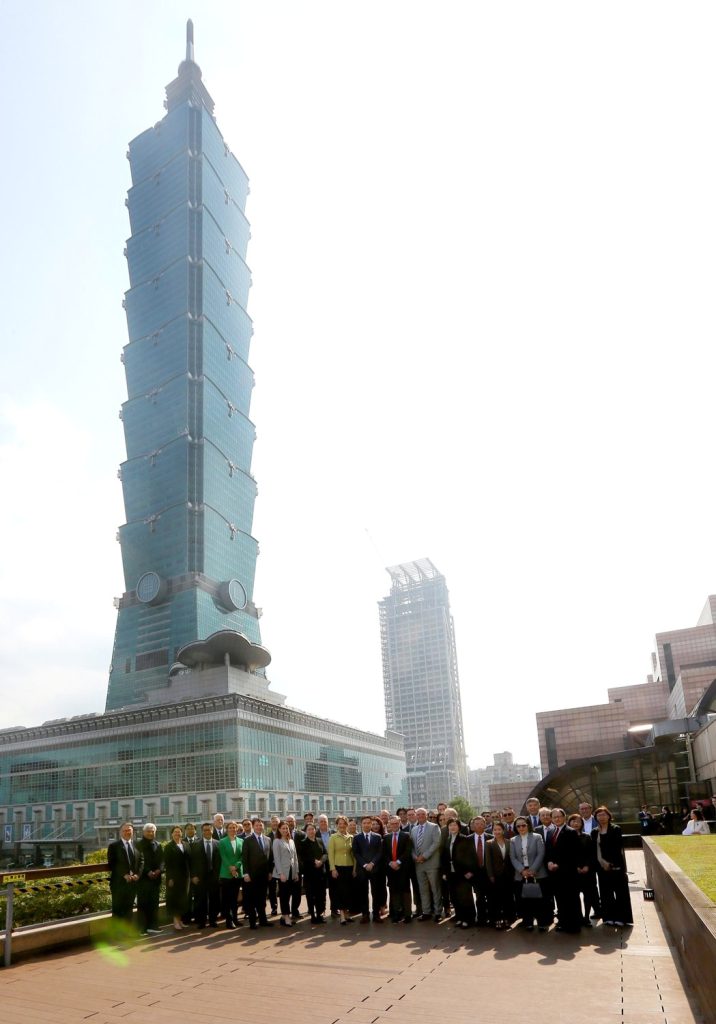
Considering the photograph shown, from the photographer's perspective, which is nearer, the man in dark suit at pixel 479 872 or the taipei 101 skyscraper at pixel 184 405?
the man in dark suit at pixel 479 872

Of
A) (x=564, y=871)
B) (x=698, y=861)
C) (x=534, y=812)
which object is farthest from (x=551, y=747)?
(x=698, y=861)

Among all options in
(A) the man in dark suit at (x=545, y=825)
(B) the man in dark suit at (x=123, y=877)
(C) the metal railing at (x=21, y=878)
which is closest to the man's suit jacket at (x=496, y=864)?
(A) the man in dark suit at (x=545, y=825)

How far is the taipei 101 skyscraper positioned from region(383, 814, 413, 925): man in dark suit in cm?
11011

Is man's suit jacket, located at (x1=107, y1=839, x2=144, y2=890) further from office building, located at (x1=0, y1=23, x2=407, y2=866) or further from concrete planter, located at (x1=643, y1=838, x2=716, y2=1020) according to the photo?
office building, located at (x1=0, y1=23, x2=407, y2=866)

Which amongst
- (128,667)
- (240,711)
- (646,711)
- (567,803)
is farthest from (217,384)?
(567,803)

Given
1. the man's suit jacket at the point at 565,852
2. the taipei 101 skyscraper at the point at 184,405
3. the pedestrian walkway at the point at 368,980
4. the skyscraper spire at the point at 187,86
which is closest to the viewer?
the pedestrian walkway at the point at 368,980

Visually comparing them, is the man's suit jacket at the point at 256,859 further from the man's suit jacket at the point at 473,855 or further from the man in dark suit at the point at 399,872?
the man's suit jacket at the point at 473,855

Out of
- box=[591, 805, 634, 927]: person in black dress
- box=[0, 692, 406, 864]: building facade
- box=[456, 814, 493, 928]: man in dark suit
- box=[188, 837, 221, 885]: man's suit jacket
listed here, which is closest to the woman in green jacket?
box=[188, 837, 221, 885]: man's suit jacket

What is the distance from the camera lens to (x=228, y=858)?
15836 mm

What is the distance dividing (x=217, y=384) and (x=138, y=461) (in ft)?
79.8

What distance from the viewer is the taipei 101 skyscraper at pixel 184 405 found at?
147750 millimetres

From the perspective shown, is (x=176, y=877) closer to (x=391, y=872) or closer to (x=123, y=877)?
(x=123, y=877)

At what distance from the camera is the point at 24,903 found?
1340 centimetres

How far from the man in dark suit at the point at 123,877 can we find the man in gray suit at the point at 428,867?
18.8 feet
